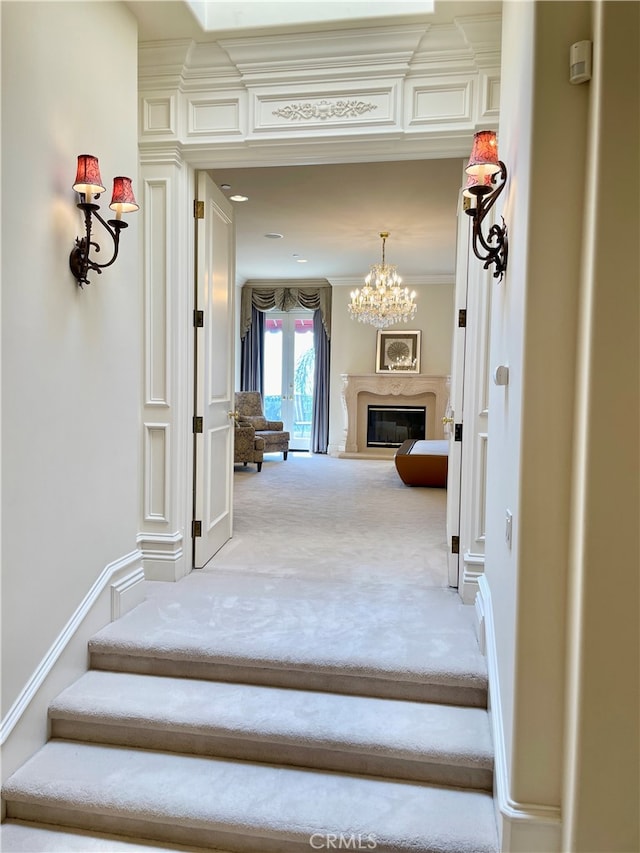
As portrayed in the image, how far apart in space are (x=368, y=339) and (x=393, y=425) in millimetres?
1512

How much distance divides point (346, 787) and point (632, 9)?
93.8 inches

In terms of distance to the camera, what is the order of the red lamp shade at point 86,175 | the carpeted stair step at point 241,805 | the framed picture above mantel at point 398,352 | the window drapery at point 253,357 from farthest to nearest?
1. the window drapery at point 253,357
2. the framed picture above mantel at point 398,352
3. the red lamp shade at point 86,175
4. the carpeted stair step at point 241,805

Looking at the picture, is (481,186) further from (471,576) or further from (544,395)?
(471,576)

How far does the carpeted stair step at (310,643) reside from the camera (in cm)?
218

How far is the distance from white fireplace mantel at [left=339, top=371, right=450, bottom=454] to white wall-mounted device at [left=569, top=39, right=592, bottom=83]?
24.6 ft

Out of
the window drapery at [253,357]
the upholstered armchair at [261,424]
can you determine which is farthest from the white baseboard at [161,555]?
the window drapery at [253,357]

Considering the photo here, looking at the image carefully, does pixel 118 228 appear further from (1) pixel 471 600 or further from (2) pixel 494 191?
(1) pixel 471 600

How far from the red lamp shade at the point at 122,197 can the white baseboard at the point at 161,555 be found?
1776 millimetres

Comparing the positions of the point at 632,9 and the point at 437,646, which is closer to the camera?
the point at 632,9

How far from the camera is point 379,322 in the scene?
7.27 m

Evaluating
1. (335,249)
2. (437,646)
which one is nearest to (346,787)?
(437,646)

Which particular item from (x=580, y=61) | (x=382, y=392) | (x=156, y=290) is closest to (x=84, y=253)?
(x=156, y=290)

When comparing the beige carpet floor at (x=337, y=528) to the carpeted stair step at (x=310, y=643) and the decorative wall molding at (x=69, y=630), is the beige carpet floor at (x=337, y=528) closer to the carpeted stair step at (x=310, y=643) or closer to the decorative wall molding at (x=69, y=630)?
the carpeted stair step at (x=310, y=643)

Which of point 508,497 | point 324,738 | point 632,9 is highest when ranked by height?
point 632,9
